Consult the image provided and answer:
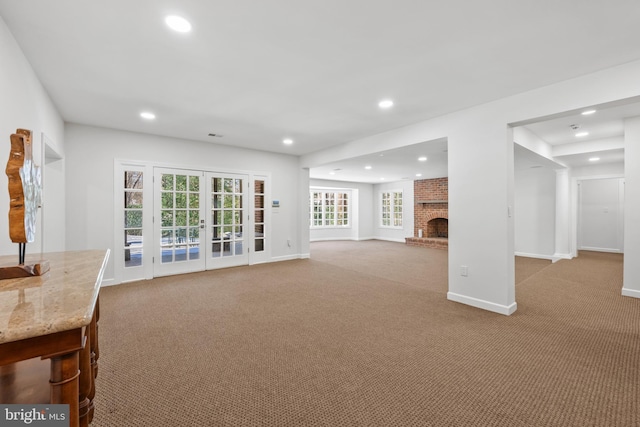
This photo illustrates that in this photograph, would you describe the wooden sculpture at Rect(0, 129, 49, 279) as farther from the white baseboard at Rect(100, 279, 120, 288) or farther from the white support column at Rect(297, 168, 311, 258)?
the white support column at Rect(297, 168, 311, 258)

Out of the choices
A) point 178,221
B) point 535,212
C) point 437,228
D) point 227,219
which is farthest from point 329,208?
point 178,221

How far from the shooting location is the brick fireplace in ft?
31.8

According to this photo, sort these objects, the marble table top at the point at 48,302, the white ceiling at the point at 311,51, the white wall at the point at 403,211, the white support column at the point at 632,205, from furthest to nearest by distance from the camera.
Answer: the white wall at the point at 403,211, the white support column at the point at 632,205, the white ceiling at the point at 311,51, the marble table top at the point at 48,302

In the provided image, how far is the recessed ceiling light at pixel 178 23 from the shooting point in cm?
195

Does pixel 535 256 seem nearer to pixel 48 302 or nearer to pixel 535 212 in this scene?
pixel 535 212

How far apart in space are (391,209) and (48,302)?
1112 cm

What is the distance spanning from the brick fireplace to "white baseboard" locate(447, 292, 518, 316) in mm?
5961

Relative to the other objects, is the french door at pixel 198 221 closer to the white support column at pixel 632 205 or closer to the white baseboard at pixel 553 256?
the white support column at pixel 632 205

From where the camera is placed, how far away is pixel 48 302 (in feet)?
3.18

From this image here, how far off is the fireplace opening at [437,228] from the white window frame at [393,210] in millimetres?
1132

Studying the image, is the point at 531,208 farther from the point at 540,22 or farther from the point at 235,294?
the point at 235,294

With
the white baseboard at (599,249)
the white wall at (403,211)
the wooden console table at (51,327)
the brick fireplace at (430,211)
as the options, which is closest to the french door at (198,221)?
the wooden console table at (51,327)

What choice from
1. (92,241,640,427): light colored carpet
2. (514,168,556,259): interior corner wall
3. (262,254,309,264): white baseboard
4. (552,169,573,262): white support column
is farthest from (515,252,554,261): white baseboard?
(262,254,309,264): white baseboard

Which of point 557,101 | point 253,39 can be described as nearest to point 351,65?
point 253,39
